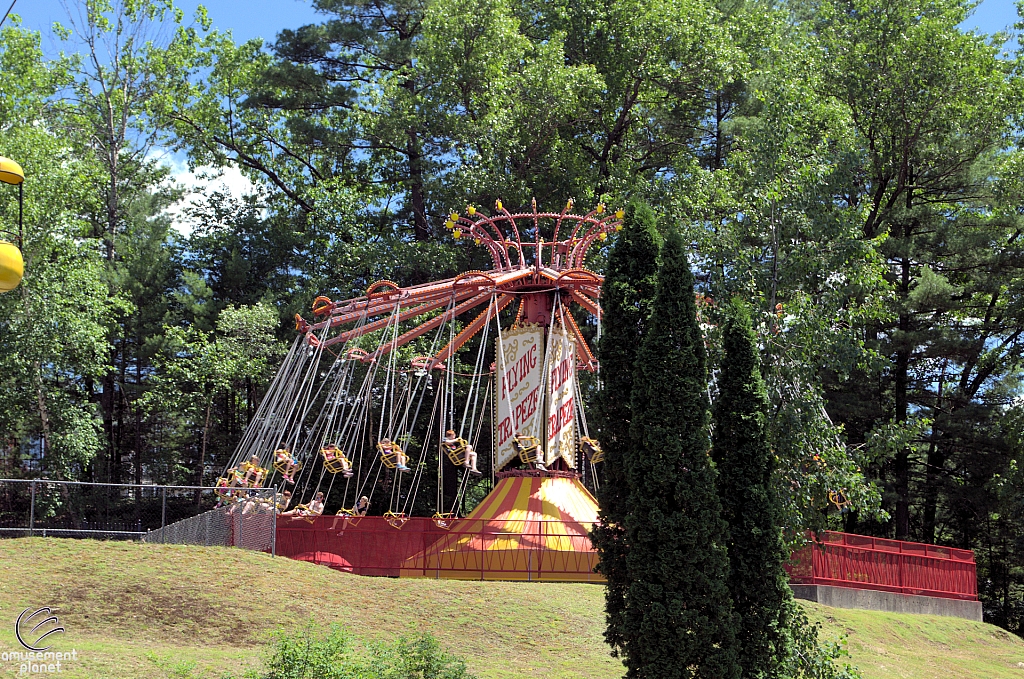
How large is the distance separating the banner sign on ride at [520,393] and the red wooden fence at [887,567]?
5598 mm

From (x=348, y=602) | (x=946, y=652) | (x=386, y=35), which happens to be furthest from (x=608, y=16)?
(x=348, y=602)

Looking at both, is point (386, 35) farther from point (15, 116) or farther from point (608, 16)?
point (15, 116)

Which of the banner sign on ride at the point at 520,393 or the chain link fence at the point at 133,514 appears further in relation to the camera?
the banner sign on ride at the point at 520,393

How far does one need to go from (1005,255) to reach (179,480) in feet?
86.8

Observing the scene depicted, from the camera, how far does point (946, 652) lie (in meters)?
20.0

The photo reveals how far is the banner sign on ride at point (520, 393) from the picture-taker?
2128 cm

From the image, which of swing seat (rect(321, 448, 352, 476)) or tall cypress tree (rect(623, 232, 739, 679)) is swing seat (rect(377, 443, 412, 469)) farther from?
tall cypress tree (rect(623, 232, 739, 679))

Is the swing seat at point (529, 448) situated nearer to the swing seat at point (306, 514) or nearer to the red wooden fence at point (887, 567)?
Answer: the swing seat at point (306, 514)

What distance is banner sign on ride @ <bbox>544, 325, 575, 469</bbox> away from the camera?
838 inches

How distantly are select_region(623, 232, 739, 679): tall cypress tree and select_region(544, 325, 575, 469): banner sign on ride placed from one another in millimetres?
9113

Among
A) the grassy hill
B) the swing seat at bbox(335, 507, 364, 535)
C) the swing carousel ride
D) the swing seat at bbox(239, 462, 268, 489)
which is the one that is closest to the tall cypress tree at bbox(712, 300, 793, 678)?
the grassy hill

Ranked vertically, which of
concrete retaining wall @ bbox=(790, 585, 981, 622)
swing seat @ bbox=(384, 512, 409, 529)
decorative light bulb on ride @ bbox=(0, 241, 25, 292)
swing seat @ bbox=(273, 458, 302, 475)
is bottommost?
concrete retaining wall @ bbox=(790, 585, 981, 622)

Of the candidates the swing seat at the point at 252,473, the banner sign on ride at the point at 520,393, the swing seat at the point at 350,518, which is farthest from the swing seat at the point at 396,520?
the banner sign on ride at the point at 520,393

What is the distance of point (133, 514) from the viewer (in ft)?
101
